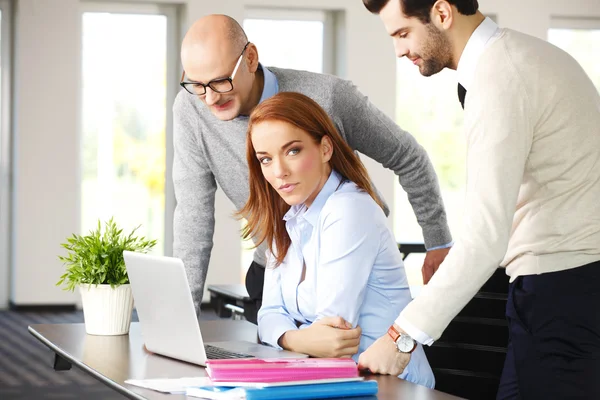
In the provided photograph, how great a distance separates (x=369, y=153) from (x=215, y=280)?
4.98m

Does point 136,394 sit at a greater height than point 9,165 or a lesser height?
lesser

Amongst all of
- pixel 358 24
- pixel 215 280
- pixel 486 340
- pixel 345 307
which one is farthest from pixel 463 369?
pixel 358 24

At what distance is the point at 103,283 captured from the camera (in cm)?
240

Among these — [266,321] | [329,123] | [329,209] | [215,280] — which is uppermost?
[329,123]

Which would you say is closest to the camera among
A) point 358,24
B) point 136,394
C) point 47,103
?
point 136,394

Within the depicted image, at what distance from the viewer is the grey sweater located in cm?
269

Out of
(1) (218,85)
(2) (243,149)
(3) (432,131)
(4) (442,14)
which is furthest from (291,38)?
(4) (442,14)

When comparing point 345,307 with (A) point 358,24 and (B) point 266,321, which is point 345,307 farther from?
(A) point 358,24

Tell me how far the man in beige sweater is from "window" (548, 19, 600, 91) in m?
7.13

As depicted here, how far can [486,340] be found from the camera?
9.25ft

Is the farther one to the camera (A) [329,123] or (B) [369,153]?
(B) [369,153]

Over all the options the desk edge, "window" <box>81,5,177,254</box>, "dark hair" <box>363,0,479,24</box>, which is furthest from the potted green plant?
"window" <box>81,5,177,254</box>

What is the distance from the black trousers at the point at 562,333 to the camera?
1.82m

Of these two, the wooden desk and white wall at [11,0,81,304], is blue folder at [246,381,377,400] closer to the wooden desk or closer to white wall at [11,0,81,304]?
the wooden desk
